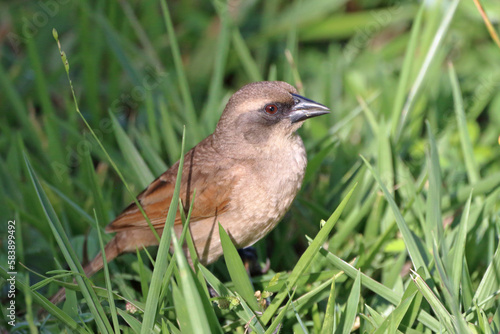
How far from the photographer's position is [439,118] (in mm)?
4398

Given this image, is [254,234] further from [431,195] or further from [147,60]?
[147,60]

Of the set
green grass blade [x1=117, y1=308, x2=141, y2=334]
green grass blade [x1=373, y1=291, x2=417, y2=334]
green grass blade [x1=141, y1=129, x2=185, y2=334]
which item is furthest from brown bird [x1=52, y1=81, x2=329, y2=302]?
green grass blade [x1=373, y1=291, x2=417, y2=334]

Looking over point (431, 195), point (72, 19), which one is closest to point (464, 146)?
point (431, 195)

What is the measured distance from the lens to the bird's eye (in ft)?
10.0

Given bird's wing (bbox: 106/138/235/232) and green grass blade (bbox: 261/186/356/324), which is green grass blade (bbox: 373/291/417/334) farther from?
bird's wing (bbox: 106/138/235/232)

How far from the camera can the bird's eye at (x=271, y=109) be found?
305cm

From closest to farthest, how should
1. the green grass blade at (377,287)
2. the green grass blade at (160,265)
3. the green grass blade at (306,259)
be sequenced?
the green grass blade at (160,265) → the green grass blade at (306,259) → the green grass blade at (377,287)

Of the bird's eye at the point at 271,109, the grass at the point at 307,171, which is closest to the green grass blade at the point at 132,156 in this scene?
the grass at the point at 307,171

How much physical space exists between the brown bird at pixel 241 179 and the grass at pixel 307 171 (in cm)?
26

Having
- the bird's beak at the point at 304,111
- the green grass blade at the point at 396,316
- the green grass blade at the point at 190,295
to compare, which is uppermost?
the bird's beak at the point at 304,111

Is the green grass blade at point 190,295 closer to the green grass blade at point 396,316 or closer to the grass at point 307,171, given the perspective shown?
the grass at point 307,171

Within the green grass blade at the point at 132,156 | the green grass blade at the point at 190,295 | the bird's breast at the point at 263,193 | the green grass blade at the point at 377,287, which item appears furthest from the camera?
the green grass blade at the point at 132,156

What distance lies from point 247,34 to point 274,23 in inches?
10.8

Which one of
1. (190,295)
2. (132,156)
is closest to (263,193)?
(132,156)
